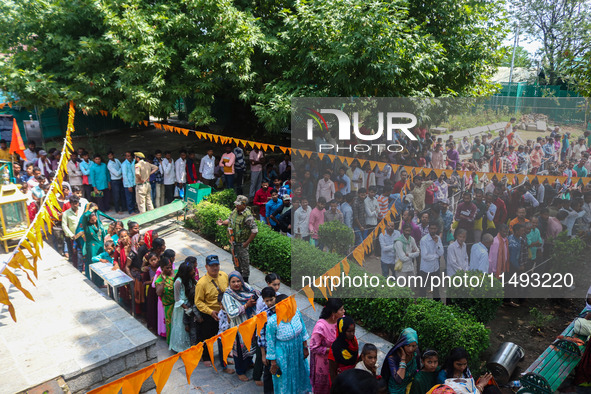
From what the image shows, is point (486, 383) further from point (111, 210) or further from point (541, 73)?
point (541, 73)

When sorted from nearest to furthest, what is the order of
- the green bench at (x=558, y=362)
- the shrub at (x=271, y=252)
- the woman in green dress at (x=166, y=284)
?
the green bench at (x=558, y=362) < the woman in green dress at (x=166, y=284) < the shrub at (x=271, y=252)

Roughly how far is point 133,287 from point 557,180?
10461 millimetres

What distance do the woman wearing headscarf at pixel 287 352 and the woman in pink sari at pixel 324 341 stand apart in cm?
15

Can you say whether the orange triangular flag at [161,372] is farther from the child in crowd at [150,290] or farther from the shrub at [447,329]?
the shrub at [447,329]

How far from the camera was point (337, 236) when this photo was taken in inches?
333

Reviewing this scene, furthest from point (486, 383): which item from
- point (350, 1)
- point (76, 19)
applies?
point (76, 19)

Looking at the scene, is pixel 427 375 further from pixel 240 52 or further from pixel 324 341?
pixel 240 52

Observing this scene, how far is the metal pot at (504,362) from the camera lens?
570cm

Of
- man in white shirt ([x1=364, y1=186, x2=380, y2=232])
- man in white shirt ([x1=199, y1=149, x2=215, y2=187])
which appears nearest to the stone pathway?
man in white shirt ([x1=364, y1=186, x2=380, y2=232])

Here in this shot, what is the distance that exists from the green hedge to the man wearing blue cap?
6.89ft

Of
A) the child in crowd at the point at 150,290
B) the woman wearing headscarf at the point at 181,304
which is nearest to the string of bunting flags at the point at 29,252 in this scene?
the child in crowd at the point at 150,290

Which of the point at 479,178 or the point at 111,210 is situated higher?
the point at 479,178

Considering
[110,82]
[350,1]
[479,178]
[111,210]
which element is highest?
[350,1]

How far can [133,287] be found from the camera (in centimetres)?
661
